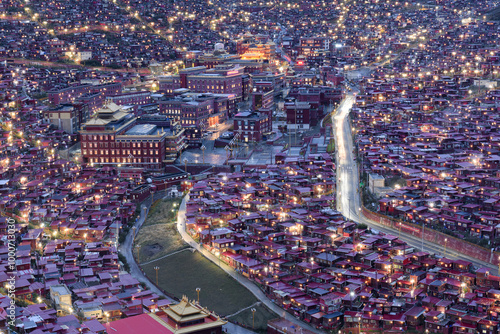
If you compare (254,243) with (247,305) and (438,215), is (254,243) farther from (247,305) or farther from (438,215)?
(438,215)

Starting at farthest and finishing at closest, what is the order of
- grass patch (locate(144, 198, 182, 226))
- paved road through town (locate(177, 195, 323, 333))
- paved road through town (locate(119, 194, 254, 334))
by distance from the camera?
grass patch (locate(144, 198, 182, 226)) < paved road through town (locate(177, 195, 323, 333)) < paved road through town (locate(119, 194, 254, 334))

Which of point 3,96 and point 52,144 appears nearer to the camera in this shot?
point 52,144

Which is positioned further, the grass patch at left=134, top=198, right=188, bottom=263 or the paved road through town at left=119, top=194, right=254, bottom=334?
the grass patch at left=134, top=198, right=188, bottom=263

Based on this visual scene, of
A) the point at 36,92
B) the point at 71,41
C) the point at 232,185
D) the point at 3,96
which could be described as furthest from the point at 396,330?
the point at 71,41

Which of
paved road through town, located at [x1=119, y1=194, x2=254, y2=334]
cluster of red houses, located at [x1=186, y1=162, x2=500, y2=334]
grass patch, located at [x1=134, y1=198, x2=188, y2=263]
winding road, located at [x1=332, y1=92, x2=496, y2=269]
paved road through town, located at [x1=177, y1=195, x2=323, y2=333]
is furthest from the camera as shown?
grass patch, located at [x1=134, y1=198, x2=188, y2=263]

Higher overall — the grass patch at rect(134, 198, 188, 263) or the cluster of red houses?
the cluster of red houses

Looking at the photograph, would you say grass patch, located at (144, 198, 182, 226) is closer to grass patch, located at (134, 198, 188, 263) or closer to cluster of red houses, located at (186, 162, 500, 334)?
grass patch, located at (134, 198, 188, 263)

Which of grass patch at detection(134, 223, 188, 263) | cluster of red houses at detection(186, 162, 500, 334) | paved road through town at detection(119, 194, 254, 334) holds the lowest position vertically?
paved road through town at detection(119, 194, 254, 334)

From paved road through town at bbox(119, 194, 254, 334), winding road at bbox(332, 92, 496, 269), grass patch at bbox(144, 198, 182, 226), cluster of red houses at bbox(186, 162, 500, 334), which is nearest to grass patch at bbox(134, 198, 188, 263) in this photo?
grass patch at bbox(144, 198, 182, 226)

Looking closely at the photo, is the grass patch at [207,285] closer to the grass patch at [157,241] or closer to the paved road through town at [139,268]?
the paved road through town at [139,268]
